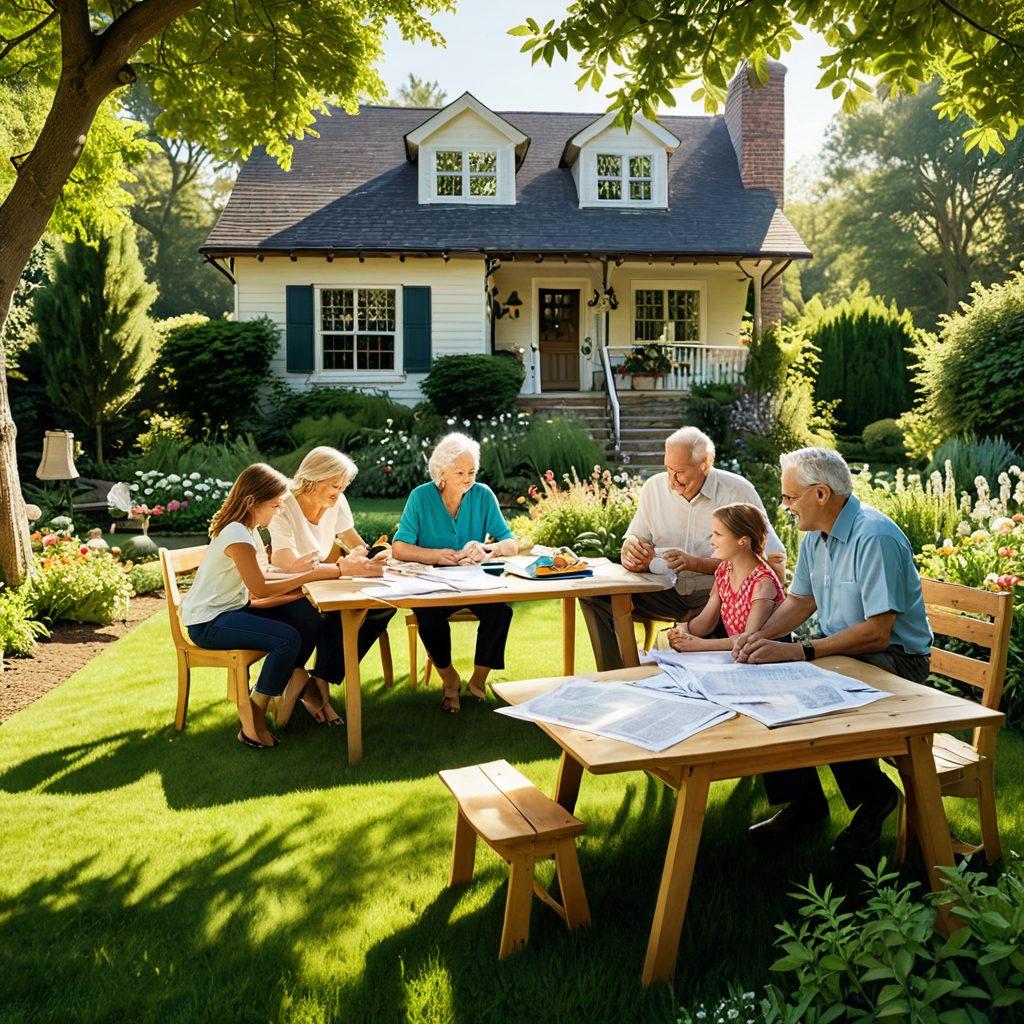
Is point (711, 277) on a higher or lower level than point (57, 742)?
higher

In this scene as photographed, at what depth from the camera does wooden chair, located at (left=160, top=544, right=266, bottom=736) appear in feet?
14.6

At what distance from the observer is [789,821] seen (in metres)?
3.44

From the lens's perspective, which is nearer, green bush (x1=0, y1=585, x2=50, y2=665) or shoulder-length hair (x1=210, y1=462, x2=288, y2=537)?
shoulder-length hair (x1=210, y1=462, x2=288, y2=537)

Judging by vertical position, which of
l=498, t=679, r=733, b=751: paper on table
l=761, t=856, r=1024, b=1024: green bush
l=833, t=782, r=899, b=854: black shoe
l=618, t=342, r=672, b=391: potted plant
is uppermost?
l=618, t=342, r=672, b=391: potted plant

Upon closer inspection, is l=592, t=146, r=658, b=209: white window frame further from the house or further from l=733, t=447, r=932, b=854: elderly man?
l=733, t=447, r=932, b=854: elderly man

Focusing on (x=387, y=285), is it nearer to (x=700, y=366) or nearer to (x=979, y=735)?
(x=700, y=366)

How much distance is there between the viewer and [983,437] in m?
11.0

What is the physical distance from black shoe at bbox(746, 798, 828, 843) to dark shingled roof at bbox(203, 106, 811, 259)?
14.4m

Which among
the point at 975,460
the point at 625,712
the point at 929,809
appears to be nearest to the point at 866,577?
the point at 929,809

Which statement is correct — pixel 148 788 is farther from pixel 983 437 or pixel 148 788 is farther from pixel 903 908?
pixel 983 437

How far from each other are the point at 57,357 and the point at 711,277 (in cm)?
1224

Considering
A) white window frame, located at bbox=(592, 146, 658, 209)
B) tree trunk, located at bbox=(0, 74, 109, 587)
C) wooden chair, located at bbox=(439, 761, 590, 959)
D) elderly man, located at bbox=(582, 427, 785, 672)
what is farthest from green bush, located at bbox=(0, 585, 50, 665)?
white window frame, located at bbox=(592, 146, 658, 209)

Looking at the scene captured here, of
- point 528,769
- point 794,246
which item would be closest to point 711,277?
point 794,246

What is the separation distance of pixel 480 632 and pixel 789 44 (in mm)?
3595
